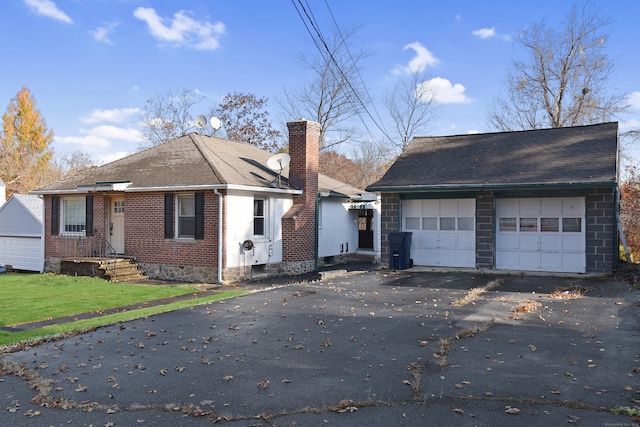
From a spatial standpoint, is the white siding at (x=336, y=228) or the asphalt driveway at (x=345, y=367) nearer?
the asphalt driveway at (x=345, y=367)

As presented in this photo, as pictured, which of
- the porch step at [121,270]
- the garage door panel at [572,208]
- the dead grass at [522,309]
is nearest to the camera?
the dead grass at [522,309]

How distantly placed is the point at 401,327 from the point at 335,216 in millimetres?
12547

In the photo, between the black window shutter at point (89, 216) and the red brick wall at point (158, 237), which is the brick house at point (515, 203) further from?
the black window shutter at point (89, 216)

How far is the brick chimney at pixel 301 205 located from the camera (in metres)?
17.7

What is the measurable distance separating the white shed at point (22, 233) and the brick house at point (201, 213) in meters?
0.83

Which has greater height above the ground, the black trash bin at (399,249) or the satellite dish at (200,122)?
the satellite dish at (200,122)

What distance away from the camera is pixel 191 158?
57.8 ft

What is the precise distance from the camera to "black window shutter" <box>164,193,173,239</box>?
641 inches

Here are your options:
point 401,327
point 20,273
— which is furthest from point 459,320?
point 20,273

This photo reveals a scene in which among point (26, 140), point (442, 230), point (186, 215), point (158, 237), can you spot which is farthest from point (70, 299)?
point (26, 140)

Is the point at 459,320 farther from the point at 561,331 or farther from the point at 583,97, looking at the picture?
the point at 583,97

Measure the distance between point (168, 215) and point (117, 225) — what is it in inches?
107

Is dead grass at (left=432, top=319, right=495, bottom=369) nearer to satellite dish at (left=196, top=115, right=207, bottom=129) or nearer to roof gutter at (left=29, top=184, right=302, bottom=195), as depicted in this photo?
roof gutter at (left=29, top=184, right=302, bottom=195)

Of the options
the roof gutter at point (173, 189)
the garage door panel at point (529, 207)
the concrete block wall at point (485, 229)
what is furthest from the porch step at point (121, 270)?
the garage door panel at point (529, 207)
